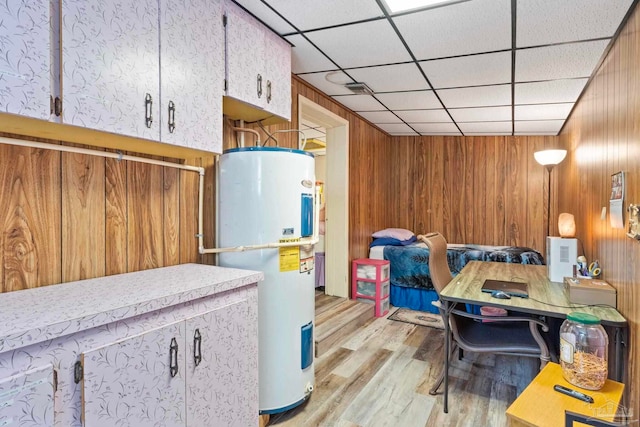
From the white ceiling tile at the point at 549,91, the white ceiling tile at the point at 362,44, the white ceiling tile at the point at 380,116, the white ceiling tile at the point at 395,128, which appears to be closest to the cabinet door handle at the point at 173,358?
the white ceiling tile at the point at 362,44

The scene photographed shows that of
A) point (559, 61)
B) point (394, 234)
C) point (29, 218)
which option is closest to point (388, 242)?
point (394, 234)

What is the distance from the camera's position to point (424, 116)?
4.14 meters

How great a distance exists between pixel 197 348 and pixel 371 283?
291 centimetres

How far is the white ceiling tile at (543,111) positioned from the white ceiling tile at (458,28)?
1.58 metres

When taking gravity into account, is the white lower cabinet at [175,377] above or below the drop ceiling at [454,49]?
below

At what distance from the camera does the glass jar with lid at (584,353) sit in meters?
1.46

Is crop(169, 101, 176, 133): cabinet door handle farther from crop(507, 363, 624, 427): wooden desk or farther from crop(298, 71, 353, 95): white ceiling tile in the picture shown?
crop(507, 363, 624, 427): wooden desk

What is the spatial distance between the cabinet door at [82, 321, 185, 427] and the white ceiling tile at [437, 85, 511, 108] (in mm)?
2996

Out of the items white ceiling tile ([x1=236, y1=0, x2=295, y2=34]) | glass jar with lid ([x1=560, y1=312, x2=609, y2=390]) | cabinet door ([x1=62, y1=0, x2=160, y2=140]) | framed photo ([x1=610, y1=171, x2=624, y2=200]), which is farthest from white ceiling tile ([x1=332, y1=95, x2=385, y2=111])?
glass jar with lid ([x1=560, y1=312, x2=609, y2=390])

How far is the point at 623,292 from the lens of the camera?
1771 millimetres

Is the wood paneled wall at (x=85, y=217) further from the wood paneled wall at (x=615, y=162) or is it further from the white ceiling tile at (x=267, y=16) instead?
the wood paneled wall at (x=615, y=162)

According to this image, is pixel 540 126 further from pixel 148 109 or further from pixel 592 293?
pixel 148 109

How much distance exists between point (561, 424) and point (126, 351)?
155cm

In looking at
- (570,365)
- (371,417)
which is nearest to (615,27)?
(570,365)
